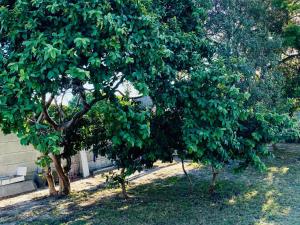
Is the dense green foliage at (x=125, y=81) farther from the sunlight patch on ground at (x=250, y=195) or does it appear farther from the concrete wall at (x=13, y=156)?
the concrete wall at (x=13, y=156)

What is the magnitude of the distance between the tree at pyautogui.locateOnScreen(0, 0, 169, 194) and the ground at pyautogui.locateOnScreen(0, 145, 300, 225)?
→ 2569mm

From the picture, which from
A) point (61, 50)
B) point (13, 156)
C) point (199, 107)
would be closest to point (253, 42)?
point (199, 107)

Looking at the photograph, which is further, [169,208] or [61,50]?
[169,208]

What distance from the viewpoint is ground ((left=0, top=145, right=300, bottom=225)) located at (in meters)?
5.75

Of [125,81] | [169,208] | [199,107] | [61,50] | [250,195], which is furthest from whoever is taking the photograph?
[250,195]

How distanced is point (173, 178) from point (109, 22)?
6.14 meters

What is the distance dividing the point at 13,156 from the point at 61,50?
6.21 meters

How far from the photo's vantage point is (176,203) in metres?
6.67

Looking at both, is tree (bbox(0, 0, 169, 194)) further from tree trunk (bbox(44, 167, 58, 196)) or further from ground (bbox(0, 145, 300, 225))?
tree trunk (bbox(44, 167, 58, 196))

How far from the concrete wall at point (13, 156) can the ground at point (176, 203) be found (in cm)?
93

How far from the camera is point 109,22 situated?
3686mm

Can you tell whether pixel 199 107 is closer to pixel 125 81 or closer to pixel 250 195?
pixel 125 81

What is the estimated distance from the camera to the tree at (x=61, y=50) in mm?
→ 3586

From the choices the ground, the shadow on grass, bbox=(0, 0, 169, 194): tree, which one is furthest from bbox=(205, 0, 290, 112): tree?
bbox=(0, 0, 169, 194): tree
